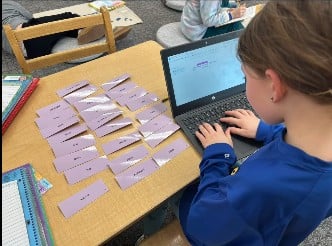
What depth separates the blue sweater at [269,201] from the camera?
0.55 metres

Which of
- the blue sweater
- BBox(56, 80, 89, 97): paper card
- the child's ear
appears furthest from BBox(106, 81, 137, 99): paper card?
the child's ear

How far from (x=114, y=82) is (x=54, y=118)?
253 millimetres

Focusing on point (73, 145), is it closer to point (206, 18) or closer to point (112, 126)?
point (112, 126)

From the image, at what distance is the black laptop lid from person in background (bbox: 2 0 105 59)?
126 centimetres

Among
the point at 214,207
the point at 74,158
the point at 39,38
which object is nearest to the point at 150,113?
the point at 74,158

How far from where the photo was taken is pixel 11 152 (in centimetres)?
89

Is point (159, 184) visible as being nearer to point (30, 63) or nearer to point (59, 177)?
point (59, 177)

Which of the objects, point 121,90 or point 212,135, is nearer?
point 212,135

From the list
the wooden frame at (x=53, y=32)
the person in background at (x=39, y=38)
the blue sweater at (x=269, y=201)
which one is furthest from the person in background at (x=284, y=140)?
the person in background at (x=39, y=38)

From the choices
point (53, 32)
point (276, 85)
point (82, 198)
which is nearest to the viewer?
point (276, 85)

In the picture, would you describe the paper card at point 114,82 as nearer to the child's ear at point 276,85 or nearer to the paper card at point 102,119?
the paper card at point 102,119

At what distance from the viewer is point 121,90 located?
1097mm

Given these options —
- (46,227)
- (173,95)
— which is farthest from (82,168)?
(173,95)

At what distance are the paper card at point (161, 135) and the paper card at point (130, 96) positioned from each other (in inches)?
6.8
